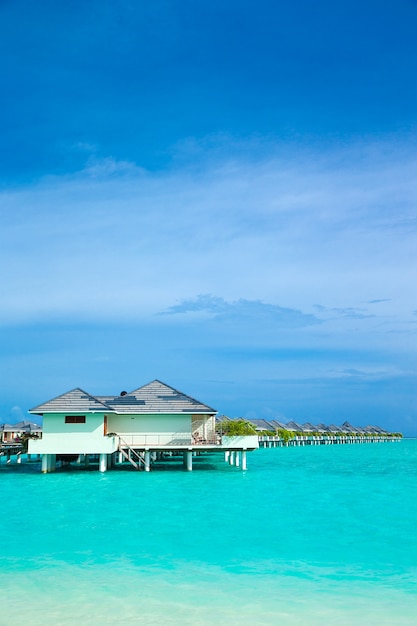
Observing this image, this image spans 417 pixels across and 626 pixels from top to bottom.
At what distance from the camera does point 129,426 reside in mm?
31000

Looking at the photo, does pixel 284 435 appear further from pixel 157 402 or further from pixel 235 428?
pixel 157 402

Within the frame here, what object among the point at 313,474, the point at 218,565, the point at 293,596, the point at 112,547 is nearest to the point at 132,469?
the point at 313,474

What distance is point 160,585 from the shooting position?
11648mm

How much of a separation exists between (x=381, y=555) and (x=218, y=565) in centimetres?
392

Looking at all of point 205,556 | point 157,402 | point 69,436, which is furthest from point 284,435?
point 205,556

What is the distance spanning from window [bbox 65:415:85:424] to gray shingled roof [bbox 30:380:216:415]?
0.39 meters

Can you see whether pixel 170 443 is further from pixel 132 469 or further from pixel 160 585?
pixel 160 585

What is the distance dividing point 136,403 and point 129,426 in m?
1.19

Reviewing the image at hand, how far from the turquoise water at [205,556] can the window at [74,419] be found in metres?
3.76

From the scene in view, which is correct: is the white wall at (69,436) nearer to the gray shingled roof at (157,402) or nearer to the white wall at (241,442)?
the gray shingled roof at (157,402)

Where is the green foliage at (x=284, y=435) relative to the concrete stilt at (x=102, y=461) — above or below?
above

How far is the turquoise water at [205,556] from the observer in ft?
33.5

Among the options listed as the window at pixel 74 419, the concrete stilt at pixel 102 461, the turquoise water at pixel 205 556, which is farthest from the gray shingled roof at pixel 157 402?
the turquoise water at pixel 205 556

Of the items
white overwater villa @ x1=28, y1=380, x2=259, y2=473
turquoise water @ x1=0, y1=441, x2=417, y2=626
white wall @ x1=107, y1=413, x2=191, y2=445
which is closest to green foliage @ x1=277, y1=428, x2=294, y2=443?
white overwater villa @ x1=28, y1=380, x2=259, y2=473
